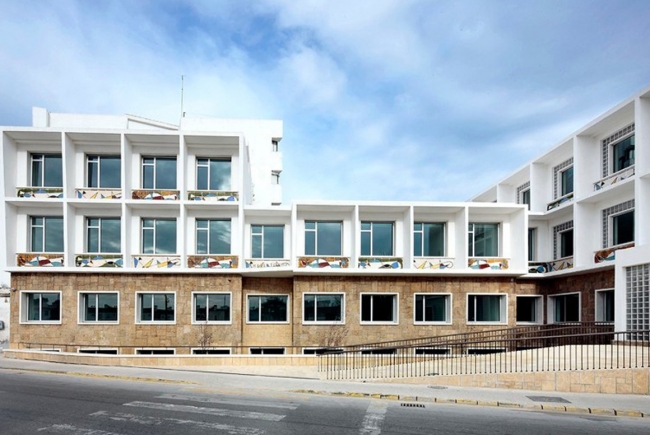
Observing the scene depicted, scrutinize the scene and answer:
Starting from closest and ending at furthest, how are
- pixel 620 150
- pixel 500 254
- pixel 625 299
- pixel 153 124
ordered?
pixel 625 299 → pixel 620 150 → pixel 500 254 → pixel 153 124

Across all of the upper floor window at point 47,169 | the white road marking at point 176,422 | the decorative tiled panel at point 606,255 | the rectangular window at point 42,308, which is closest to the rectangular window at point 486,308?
the decorative tiled panel at point 606,255

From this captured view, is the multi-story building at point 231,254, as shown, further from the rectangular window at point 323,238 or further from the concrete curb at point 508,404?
the concrete curb at point 508,404

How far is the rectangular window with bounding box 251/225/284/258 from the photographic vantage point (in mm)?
25391

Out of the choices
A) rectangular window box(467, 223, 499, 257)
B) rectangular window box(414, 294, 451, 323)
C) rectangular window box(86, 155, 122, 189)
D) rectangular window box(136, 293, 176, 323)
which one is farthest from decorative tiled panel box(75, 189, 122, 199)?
rectangular window box(467, 223, 499, 257)

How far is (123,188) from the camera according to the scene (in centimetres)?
2375

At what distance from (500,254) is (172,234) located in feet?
56.0

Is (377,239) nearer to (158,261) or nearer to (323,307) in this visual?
(323,307)

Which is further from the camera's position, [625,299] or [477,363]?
[625,299]

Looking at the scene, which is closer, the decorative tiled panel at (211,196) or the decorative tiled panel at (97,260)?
the decorative tiled panel at (97,260)

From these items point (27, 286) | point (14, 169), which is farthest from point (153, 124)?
point (27, 286)

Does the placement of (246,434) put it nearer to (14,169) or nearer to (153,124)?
(14,169)

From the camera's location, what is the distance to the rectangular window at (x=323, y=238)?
24.8m

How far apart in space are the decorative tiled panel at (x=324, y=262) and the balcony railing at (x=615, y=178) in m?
12.2

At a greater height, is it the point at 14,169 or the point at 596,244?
the point at 14,169
